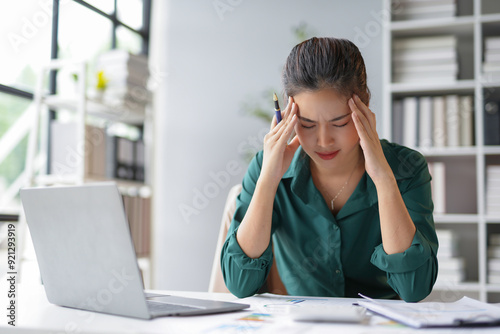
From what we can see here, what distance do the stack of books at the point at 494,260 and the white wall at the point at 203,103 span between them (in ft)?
4.75

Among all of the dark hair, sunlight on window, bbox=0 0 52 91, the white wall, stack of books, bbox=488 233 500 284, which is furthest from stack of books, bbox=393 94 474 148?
sunlight on window, bbox=0 0 52 91

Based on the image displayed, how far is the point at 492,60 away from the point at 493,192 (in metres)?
0.64

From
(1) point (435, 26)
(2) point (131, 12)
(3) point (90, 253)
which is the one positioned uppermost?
(2) point (131, 12)

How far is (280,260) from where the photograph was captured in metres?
1.42

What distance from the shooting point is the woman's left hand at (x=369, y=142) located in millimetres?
1200

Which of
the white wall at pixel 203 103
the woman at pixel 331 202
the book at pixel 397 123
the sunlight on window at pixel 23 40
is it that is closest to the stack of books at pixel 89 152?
the sunlight on window at pixel 23 40

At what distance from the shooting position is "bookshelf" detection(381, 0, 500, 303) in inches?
93.4

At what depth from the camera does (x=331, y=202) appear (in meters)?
1.41

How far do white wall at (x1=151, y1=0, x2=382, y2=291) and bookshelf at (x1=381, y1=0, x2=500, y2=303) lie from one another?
73cm

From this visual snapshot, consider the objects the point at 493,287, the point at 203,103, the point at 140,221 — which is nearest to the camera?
the point at 493,287

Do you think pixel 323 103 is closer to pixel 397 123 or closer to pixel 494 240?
pixel 397 123

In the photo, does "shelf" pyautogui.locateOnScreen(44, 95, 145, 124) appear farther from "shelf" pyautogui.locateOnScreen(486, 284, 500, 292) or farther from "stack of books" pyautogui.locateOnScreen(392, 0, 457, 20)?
"shelf" pyautogui.locateOnScreen(486, 284, 500, 292)

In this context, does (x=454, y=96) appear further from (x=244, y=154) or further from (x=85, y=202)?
(x=85, y=202)

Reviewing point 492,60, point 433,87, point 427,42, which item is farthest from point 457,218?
point 427,42
